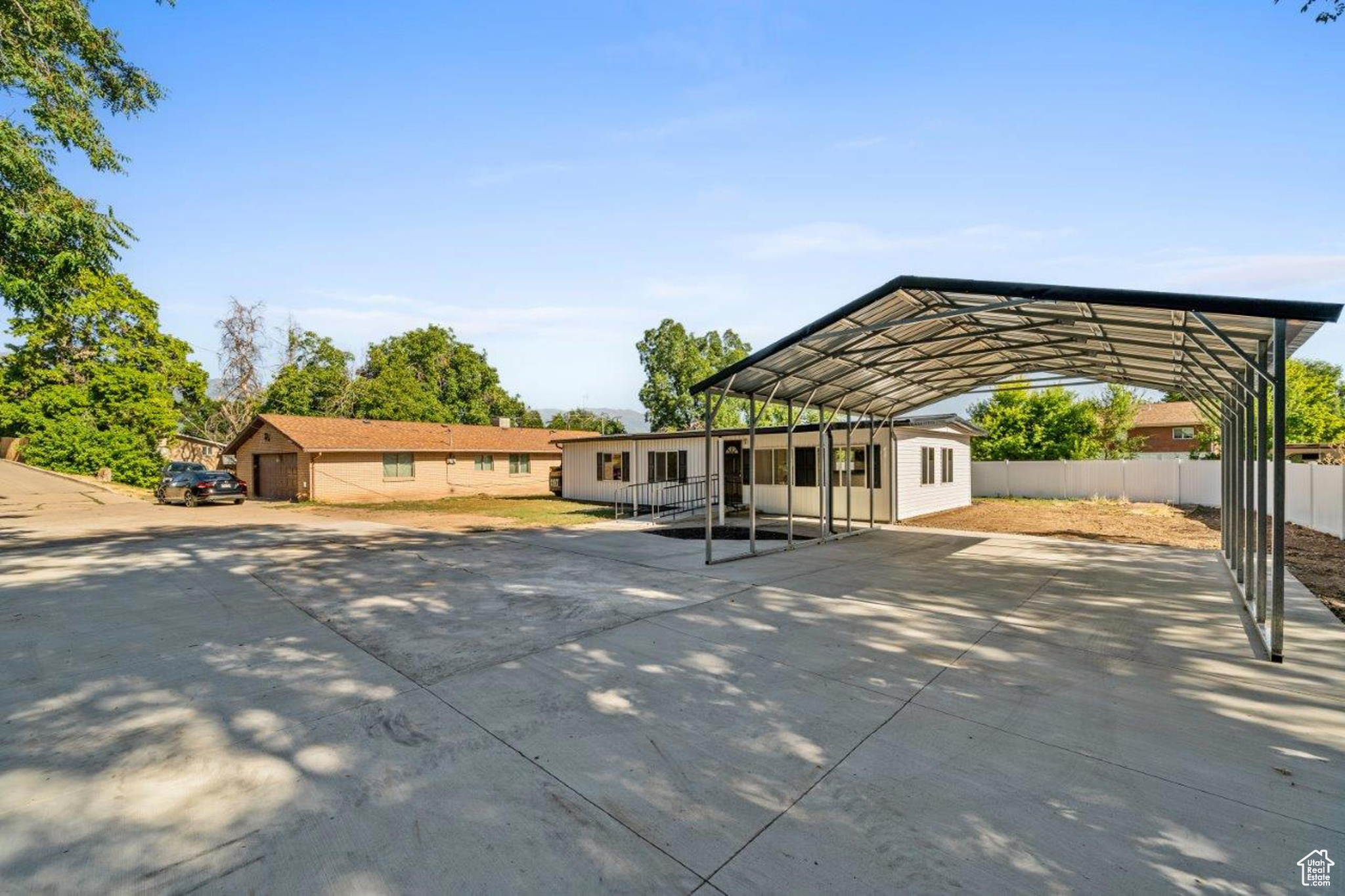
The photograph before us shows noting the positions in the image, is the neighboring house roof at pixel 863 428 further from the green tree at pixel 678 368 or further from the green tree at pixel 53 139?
the green tree at pixel 678 368

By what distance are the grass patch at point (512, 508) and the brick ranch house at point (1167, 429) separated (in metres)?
38.1

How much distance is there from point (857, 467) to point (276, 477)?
25.8 metres

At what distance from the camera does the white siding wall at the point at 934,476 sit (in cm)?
1652

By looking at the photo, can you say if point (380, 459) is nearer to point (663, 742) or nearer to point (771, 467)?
point (771, 467)

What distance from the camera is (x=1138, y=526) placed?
14.7 meters

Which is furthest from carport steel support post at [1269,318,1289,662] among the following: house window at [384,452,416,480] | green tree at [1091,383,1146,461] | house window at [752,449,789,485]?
house window at [384,452,416,480]

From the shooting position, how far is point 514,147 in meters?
12.1

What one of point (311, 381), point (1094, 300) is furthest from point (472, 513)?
point (311, 381)

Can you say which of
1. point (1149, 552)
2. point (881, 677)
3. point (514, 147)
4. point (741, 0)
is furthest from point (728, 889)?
point (514, 147)

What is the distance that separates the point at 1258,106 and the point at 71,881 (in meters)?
13.7

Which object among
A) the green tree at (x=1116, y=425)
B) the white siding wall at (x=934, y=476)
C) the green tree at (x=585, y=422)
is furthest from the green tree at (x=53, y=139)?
the green tree at (x=585, y=422)

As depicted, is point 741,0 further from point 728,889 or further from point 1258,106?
point 728,889

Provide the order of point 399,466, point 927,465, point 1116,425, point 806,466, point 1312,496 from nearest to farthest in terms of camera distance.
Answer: point 1312,496, point 806,466, point 927,465, point 399,466, point 1116,425

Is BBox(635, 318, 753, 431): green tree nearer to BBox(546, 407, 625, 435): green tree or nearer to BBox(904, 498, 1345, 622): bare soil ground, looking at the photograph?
BBox(546, 407, 625, 435): green tree
